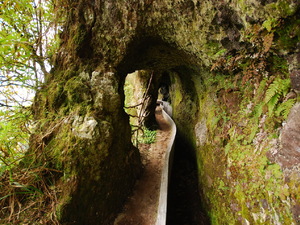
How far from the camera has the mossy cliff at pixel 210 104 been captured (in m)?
2.56

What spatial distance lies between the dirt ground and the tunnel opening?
0.95 metres

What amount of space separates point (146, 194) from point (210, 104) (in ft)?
12.5

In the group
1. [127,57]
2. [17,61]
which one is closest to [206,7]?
[127,57]

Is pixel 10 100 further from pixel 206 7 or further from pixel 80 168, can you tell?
pixel 206 7

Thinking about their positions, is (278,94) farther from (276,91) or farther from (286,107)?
(286,107)

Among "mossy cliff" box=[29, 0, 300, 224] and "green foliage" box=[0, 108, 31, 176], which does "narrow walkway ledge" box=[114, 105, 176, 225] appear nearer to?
"mossy cliff" box=[29, 0, 300, 224]

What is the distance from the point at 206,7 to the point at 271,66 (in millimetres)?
1863

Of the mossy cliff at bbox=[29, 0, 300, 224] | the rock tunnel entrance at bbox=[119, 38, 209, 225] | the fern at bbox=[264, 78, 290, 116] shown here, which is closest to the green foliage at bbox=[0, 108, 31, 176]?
the mossy cliff at bbox=[29, 0, 300, 224]

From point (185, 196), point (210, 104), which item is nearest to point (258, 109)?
point (210, 104)

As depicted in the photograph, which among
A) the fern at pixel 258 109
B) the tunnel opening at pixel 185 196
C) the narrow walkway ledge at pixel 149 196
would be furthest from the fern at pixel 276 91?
the tunnel opening at pixel 185 196

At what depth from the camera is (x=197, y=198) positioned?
5621 millimetres

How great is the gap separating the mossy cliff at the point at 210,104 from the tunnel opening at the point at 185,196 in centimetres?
93

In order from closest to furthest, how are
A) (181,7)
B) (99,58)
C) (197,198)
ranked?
1. (181,7)
2. (99,58)
3. (197,198)

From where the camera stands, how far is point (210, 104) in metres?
5.38
